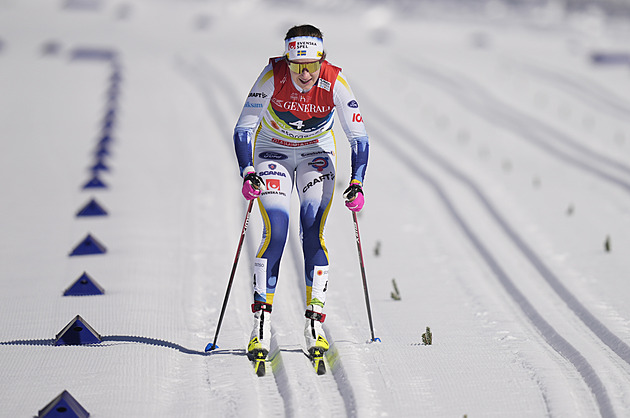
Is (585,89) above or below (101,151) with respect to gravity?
above

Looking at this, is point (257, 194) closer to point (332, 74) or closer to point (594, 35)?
point (332, 74)

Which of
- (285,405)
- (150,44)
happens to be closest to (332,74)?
(285,405)

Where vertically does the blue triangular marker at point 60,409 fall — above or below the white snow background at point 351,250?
below

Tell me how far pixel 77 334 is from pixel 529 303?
12.0ft

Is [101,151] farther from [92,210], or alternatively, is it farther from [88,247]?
[88,247]

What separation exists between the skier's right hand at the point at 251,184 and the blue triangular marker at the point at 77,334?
4.78 ft

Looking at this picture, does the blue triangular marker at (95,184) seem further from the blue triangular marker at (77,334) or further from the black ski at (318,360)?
the black ski at (318,360)

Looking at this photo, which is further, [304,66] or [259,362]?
[304,66]

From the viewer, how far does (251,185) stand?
5.62m

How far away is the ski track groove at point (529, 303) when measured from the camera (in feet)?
17.7

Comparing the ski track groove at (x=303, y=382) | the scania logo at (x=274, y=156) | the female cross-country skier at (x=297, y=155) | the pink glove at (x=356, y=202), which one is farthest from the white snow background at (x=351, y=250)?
the scania logo at (x=274, y=156)

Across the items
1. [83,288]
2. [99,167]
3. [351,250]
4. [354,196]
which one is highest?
[99,167]

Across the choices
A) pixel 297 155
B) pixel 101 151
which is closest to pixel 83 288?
pixel 297 155

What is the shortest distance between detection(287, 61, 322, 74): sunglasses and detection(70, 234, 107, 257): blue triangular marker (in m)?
3.56
